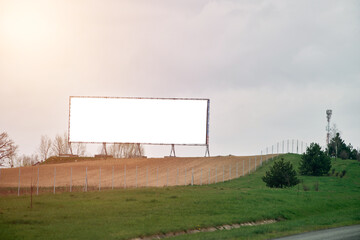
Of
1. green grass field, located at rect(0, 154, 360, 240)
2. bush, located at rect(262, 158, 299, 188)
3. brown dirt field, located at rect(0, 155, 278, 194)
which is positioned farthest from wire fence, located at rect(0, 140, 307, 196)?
green grass field, located at rect(0, 154, 360, 240)

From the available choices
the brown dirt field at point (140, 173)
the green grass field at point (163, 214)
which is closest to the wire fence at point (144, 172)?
the brown dirt field at point (140, 173)

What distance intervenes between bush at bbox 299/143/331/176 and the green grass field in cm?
2497

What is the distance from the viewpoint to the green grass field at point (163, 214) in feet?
87.8

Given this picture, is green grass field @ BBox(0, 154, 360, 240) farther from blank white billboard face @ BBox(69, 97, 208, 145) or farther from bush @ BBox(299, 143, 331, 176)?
blank white billboard face @ BBox(69, 97, 208, 145)

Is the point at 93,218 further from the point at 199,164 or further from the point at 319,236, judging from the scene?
the point at 199,164

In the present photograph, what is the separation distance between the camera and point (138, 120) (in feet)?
296

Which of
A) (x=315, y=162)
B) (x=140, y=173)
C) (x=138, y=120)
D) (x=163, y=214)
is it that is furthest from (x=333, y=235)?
(x=138, y=120)

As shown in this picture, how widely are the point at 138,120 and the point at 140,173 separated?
856 cm

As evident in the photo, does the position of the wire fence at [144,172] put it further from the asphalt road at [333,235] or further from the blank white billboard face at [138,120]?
the asphalt road at [333,235]

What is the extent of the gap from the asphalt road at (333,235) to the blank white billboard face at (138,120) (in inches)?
2330

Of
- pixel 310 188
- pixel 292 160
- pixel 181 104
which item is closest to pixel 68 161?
pixel 181 104

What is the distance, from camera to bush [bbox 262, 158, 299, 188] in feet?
194

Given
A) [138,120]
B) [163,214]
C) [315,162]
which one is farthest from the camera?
[138,120]

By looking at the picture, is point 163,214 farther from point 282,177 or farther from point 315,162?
point 315,162
